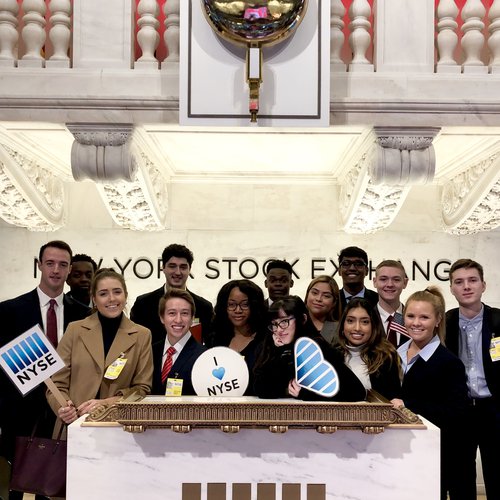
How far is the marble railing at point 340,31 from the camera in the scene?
4957 mm

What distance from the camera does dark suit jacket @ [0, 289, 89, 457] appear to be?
4.71 m

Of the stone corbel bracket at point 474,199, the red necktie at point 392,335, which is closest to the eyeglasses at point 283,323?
the red necktie at point 392,335

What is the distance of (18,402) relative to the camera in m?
4.73

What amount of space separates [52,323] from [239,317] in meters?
1.14

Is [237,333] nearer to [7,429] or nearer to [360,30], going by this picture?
[7,429]

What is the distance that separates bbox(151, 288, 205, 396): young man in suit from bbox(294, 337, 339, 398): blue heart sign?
86 centimetres

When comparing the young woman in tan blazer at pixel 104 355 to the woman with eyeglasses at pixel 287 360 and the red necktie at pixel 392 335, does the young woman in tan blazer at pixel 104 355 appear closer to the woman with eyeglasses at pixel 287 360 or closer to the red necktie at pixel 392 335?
the woman with eyeglasses at pixel 287 360

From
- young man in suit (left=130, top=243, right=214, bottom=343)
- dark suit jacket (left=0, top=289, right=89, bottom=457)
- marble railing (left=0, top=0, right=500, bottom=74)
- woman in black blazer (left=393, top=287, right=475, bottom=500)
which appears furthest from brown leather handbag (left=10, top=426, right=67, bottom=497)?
marble railing (left=0, top=0, right=500, bottom=74)

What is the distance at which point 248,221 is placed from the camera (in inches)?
274

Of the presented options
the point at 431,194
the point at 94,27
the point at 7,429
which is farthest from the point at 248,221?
the point at 7,429

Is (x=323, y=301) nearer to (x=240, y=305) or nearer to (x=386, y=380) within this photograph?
(x=240, y=305)

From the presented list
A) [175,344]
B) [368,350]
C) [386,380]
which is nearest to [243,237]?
[175,344]

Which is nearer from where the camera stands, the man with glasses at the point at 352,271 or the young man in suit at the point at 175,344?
the young man in suit at the point at 175,344

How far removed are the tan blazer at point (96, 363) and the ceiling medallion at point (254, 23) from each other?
1498mm
